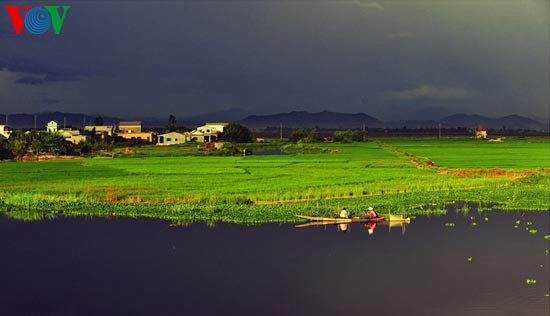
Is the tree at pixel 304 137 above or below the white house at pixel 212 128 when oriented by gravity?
below

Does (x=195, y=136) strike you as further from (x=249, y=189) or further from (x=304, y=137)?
(x=249, y=189)

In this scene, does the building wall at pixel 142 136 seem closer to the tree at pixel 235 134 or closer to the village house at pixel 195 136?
the village house at pixel 195 136

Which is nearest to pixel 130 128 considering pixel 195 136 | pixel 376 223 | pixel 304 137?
pixel 195 136

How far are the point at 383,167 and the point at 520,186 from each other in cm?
1567

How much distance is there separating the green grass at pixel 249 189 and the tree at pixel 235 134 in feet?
194

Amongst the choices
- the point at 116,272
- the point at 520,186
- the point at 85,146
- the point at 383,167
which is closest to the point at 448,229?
the point at 116,272

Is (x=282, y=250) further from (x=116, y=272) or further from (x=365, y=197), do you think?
(x=365, y=197)

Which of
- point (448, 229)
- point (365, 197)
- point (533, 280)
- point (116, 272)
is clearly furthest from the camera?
point (365, 197)

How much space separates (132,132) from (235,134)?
1928 centimetres

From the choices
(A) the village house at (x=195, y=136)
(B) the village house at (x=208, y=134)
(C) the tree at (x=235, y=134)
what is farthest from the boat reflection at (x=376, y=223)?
(C) the tree at (x=235, y=134)

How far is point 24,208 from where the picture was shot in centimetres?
3241

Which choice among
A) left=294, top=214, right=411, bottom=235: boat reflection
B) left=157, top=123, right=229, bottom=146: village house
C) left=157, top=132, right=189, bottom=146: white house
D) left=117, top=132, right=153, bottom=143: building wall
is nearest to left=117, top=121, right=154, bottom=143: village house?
left=117, top=132, right=153, bottom=143: building wall

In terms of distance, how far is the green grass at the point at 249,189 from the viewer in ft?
102

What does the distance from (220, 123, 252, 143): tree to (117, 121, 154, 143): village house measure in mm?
13521
